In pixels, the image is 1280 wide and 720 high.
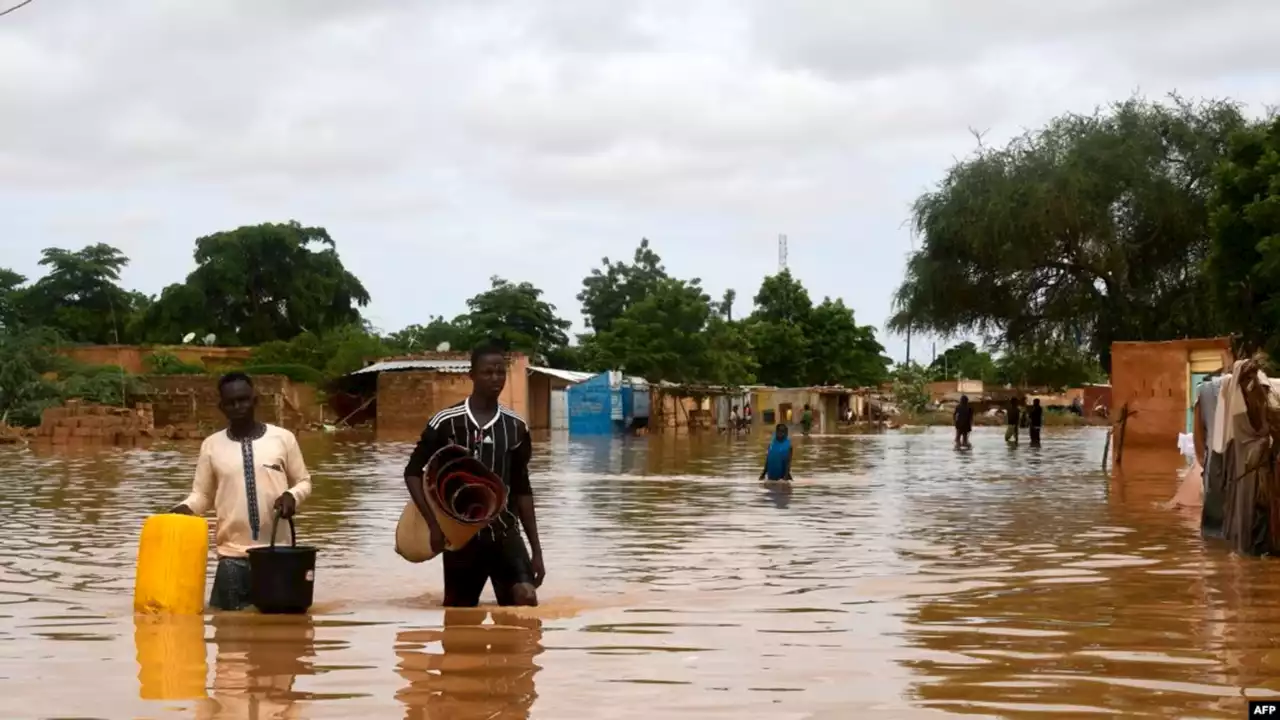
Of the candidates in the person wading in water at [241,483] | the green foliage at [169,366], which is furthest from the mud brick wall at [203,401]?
the person wading in water at [241,483]

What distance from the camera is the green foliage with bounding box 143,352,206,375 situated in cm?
5731

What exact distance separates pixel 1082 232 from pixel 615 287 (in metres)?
57.3

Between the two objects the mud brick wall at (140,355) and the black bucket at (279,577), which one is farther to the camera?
the mud brick wall at (140,355)

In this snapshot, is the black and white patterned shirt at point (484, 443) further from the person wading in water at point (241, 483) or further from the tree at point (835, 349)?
the tree at point (835, 349)

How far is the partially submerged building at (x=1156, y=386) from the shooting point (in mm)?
28797

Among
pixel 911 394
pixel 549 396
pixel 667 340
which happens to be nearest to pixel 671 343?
pixel 667 340

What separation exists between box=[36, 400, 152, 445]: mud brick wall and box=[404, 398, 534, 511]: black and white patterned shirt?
32158 millimetres

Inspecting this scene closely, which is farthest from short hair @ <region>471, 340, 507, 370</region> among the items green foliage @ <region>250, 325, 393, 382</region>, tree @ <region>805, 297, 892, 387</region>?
tree @ <region>805, 297, 892, 387</region>

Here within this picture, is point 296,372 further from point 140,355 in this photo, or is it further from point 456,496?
point 456,496

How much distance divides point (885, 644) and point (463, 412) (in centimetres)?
235

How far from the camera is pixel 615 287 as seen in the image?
9450 cm

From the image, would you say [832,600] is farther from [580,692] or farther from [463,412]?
[580,692]

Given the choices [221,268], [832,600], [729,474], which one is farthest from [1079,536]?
[221,268]

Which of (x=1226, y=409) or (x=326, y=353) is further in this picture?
(x=326, y=353)
